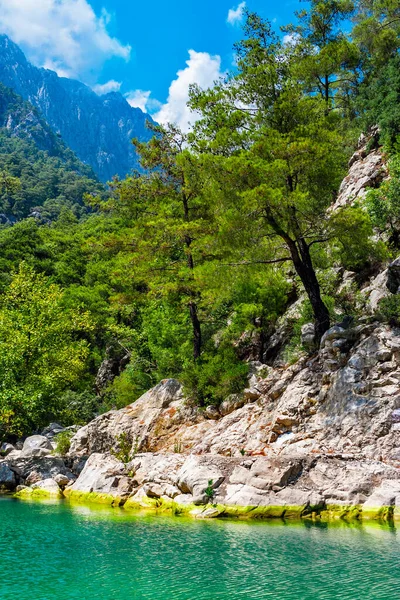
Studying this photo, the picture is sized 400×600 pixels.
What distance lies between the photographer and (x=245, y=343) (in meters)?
25.5

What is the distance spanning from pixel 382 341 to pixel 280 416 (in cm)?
446

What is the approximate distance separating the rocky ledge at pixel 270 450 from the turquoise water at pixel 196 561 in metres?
1.35

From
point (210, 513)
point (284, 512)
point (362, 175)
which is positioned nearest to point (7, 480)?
point (210, 513)

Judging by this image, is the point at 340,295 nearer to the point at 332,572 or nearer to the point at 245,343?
the point at 245,343

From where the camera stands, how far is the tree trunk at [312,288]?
64.0ft

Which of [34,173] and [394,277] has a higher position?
[34,173]

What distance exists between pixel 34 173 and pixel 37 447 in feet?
448

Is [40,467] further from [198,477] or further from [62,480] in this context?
[198,477]

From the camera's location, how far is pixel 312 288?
1955 centimetres

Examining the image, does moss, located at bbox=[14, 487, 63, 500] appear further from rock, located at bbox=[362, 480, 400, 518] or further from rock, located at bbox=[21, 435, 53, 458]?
rock, located at bbox=[362, 480, 400, 518]

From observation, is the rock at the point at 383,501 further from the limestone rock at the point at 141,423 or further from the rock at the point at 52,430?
the rock at the point at 52,430

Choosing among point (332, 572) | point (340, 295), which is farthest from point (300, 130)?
point (332, 572)

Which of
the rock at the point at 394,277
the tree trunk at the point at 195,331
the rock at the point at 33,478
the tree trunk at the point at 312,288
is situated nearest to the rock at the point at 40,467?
the rock at the point at 33,478

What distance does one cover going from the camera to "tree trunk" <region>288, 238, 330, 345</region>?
19.5m
